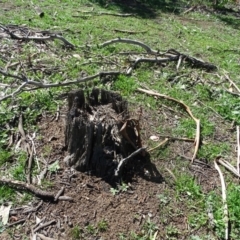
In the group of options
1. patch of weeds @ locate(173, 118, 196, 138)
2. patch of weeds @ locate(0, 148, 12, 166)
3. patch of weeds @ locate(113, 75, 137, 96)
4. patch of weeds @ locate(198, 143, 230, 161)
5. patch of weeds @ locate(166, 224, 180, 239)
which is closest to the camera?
patch of weeds @ locate(166, 224, 180, 239)

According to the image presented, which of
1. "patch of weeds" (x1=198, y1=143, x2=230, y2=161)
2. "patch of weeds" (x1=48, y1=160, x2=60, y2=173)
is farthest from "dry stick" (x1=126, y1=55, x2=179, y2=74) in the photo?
"patch of weeds" (x1=48, y1=160, x2=60, y2=173)

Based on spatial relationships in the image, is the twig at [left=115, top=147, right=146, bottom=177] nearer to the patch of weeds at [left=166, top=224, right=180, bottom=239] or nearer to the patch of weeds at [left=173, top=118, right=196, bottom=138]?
the patch of weeds at [left=166, top=224, right=180, bottom=239]

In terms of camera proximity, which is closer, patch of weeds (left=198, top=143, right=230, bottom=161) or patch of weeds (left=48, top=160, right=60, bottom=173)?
patch of weeds (left=48, top=160, right=60, bottom=173)

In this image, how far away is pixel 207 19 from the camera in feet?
35.7

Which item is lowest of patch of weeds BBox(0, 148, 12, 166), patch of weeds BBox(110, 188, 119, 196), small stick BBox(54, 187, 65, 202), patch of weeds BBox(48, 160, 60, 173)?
patch of weeds BBox(0, 148, 12, 166)

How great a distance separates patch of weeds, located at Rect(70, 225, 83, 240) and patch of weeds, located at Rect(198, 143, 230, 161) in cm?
171

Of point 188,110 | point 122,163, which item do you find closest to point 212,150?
point 188,110

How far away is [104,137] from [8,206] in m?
1.03

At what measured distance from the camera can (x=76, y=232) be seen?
11.2 feet

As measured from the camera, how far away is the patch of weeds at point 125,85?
18.7ft

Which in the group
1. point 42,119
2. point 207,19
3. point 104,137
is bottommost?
point 207,19

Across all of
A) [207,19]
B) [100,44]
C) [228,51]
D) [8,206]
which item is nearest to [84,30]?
[100,44]

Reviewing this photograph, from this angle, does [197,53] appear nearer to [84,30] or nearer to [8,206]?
[84,30]

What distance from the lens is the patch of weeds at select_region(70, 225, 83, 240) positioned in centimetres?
340
